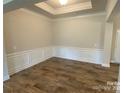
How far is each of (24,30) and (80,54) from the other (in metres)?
3.01

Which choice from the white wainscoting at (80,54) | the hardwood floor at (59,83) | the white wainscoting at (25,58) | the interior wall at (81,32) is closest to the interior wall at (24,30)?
the white wainscoting at (25,58)

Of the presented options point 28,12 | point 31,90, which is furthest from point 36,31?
→ point 31,90

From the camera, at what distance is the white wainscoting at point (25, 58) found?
3.12m

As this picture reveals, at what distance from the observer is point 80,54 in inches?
187

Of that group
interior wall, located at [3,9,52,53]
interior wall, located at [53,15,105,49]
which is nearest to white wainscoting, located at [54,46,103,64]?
interior wall, located at [53,15,105,49]

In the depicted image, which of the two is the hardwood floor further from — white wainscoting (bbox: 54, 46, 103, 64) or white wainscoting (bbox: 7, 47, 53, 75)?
white wainscoting (bbox: 54, 46, 103, 64)

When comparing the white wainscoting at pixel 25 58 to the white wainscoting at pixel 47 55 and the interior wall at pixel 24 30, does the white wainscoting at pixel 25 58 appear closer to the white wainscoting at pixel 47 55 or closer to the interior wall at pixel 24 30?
the white wainscoting at pixel 47 55

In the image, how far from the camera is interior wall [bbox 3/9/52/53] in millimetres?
3057

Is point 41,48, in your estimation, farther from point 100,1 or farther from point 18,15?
point 100,1

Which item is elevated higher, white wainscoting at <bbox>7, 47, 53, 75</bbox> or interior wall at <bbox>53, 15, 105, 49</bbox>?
interior wall at <bbox>53, 15, 105, 49</bbox>

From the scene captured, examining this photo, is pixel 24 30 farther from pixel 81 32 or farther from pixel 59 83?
pixel 81 32

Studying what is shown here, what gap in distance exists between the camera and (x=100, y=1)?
112 inches

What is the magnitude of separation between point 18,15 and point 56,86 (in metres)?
2.93
